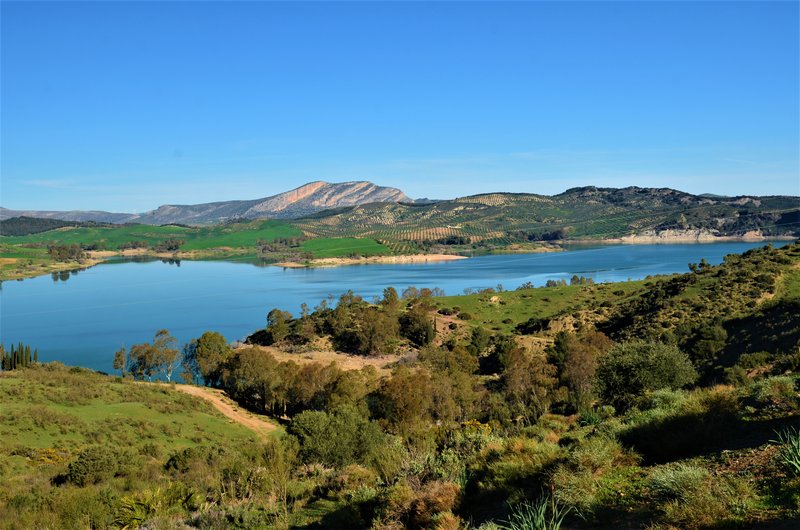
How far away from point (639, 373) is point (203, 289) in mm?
121527

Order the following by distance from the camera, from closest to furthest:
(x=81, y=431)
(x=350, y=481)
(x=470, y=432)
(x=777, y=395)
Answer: (x=777, y=395) < (x=350, y=481) < (x=470, y=432) < (x=81, y=431)

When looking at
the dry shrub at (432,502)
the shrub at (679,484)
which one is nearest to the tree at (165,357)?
the dry shrub at (432,502)

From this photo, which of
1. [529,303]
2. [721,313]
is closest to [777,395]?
[721,313]

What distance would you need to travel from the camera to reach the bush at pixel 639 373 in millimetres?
18766

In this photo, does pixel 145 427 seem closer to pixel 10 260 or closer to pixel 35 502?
pixel 35 502

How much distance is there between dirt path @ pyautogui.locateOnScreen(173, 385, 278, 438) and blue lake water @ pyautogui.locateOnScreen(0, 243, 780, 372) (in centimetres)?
2669

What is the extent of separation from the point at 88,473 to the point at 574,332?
155ft

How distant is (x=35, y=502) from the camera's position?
1348cm

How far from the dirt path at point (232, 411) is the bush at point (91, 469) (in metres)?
13.9

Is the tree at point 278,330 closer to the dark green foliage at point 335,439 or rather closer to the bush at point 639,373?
the dark green foliage at point 335,439

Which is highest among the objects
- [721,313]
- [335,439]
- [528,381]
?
[721,313]

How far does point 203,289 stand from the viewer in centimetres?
12850

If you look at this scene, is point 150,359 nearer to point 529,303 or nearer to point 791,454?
point 529,303

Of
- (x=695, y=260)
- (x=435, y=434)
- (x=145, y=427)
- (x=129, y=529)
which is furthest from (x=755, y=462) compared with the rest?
(x=695, y=260)
